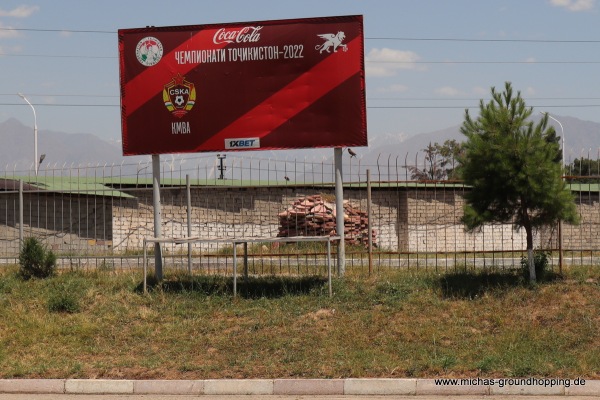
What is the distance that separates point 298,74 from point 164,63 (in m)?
2.42

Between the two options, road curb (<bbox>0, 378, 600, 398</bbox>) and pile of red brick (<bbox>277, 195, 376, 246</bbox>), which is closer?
road curb (<bbox>0, 378, 600, 398</bbox>)

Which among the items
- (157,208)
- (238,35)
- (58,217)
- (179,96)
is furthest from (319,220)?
(238,35)

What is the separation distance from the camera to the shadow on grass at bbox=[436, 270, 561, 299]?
1332 centimetres

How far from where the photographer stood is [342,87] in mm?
14891

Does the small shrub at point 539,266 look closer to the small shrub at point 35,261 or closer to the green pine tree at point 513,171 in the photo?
the green pine tree at point 513,171

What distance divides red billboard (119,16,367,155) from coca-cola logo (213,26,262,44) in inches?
0.7

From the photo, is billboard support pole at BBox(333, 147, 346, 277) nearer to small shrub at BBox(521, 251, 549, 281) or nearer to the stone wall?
small shrub at BBox(521, 251, 549, 281)

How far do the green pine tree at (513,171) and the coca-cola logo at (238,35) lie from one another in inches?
156

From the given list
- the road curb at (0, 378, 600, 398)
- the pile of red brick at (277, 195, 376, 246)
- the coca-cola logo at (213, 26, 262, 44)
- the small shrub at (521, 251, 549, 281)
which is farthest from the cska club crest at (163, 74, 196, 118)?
the pile of red brick at (277, 195, 376, 246)

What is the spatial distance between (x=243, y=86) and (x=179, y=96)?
3.87 ft

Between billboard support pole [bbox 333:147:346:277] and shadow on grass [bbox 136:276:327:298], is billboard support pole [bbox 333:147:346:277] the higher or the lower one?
the higher one

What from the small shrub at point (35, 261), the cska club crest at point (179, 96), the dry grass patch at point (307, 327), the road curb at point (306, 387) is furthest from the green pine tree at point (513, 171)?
the small shrub at point (35, 261)

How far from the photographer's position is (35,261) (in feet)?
50.9

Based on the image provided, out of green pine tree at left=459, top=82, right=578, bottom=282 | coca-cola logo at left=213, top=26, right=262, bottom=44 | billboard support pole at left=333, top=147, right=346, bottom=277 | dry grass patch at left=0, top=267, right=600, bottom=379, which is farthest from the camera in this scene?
coca-cola logo at left=213, top=26, right=262, bottom=44
